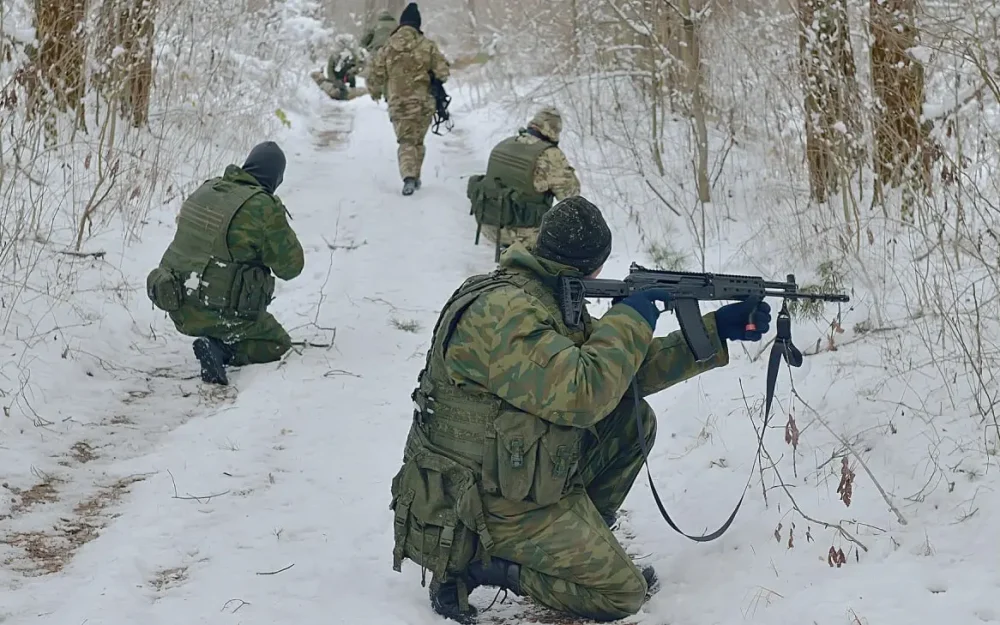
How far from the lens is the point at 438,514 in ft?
10.1

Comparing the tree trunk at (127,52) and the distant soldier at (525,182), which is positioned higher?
the tree trunk at (127,52)

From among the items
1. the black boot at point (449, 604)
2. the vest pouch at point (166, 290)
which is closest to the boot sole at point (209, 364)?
the vest pouch at point (166, 290)

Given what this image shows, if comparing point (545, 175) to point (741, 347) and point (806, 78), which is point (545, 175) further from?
point (741, 347)

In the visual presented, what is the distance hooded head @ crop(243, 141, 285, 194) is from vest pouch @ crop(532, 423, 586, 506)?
124 inches

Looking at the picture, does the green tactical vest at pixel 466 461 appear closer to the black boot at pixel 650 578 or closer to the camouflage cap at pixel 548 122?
the black boot at pixel 650 578

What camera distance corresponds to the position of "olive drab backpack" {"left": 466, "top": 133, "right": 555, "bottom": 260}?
302 inches

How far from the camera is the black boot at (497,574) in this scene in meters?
3.12

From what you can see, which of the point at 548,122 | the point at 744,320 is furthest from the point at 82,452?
the point at 548,122

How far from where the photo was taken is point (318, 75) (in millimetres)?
17703

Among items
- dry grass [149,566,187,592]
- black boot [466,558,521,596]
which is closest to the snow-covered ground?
dry grass [149,566,187,592]

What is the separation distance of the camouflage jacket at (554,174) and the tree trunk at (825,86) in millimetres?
1837

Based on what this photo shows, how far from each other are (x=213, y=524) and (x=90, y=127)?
5.54 m

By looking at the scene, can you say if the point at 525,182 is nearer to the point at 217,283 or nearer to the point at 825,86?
the point at 825,86

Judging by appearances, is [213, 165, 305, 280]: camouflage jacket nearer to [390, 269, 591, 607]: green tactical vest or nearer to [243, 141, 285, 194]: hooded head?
[243, 141, 285, 194]: hooded head
